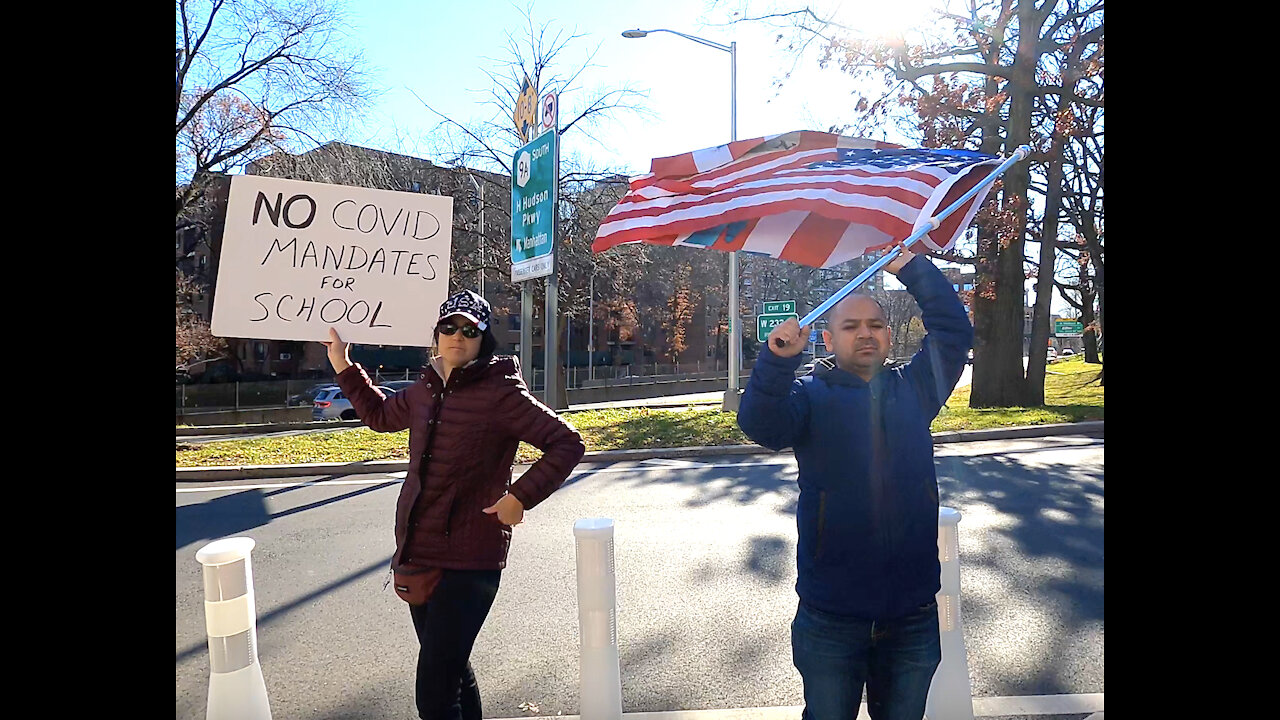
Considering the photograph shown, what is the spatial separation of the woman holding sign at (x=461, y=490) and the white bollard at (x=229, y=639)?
0.87m

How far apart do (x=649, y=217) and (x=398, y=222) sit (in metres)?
1.14

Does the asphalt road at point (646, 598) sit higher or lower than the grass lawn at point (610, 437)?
lower

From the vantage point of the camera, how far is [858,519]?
7.95ft

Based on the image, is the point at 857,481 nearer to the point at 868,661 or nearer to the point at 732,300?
the point at 868,661

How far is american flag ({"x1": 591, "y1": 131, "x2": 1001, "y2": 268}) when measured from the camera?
3.03m

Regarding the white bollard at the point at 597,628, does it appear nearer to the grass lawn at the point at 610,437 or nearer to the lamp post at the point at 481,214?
the grass lawn at the point at 610,437

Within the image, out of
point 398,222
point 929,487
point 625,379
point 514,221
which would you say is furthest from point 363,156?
point 625,379

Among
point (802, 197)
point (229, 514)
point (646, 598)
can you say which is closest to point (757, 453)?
point (646, 598)

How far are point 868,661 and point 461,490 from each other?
5.07ft

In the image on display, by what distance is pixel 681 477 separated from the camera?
10.8 metres

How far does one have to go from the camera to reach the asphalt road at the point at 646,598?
4.11 meters

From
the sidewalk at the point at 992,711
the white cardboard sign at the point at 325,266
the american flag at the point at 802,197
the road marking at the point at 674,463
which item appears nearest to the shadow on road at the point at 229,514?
the road marking at the point at 674,463

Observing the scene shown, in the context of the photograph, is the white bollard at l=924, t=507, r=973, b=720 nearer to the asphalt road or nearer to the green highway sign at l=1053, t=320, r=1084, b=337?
the asphalt road
